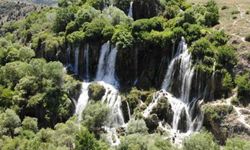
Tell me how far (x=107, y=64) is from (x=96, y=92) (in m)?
7.73

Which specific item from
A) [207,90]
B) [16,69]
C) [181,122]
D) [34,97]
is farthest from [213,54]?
[16,69]

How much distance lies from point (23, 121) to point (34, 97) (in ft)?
23.7

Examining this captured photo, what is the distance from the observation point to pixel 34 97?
2921 inches

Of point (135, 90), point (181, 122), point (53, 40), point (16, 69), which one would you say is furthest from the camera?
point (53, 40)

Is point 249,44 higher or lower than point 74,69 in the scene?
higher

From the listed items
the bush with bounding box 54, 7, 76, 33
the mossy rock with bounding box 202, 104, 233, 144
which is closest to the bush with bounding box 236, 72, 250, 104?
the mossy rock with bounding box 202, 104, 233, 144

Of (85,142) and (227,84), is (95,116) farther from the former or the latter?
(227,84)

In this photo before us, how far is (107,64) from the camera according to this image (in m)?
80.9

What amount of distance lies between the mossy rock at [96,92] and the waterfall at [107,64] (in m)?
3.11

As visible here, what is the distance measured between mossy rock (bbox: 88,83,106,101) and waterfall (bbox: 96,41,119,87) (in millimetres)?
3114

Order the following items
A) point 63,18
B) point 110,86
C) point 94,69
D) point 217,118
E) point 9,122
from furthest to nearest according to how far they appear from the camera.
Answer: point 63,18 → point 94,69 → point 110,86 → point 9,122 → point 217,118

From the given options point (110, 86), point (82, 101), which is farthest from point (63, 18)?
point (82, 101)

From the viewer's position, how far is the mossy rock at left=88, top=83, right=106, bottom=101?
7490 cm

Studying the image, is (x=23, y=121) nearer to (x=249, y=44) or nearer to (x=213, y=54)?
(x=213, y=54)
